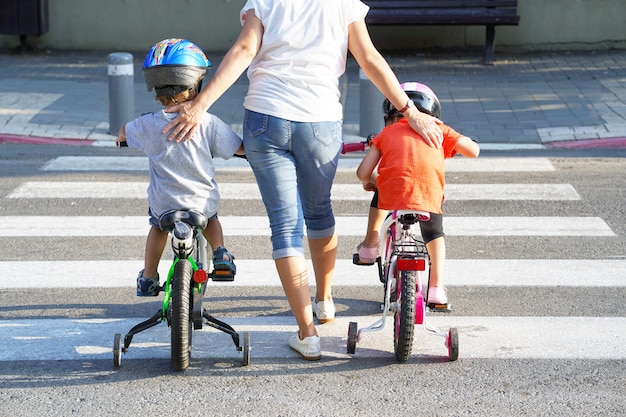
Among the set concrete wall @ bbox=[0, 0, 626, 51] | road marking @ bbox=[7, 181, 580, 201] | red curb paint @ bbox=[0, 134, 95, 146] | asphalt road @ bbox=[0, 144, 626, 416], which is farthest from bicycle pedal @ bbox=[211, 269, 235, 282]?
concrete wall @ bbox=[0, 0, 626, 51]

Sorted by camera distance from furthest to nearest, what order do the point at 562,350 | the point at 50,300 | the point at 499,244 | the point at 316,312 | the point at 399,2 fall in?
the point at 399,2, the point at 499,244, the point at 50,300, the point at 316,312, the point at 562,350

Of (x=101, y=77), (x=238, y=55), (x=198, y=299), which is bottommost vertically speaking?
(x=101, y=77)

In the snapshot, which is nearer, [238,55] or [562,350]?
[238,55]

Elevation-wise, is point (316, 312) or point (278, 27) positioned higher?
point (278, 27)

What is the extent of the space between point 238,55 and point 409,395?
5.55ft

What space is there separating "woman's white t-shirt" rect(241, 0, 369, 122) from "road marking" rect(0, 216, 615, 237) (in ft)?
8.74

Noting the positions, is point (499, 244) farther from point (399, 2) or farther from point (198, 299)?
point (399, 2)

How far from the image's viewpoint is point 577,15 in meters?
16.1

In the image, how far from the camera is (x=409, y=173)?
4652 mm

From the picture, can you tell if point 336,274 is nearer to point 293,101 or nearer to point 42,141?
point 293,101

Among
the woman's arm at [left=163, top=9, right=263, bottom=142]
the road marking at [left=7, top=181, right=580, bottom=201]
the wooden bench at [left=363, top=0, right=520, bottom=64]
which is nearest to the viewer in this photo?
the woman's arm at [left=163, top=9, right=263, bottom=142]

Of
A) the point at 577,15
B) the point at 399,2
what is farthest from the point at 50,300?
the point at 577,15

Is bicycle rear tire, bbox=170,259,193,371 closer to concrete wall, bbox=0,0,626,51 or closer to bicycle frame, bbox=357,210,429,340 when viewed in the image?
bicycle frame, bbox=357,210,429,340

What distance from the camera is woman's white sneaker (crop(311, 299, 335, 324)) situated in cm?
533
